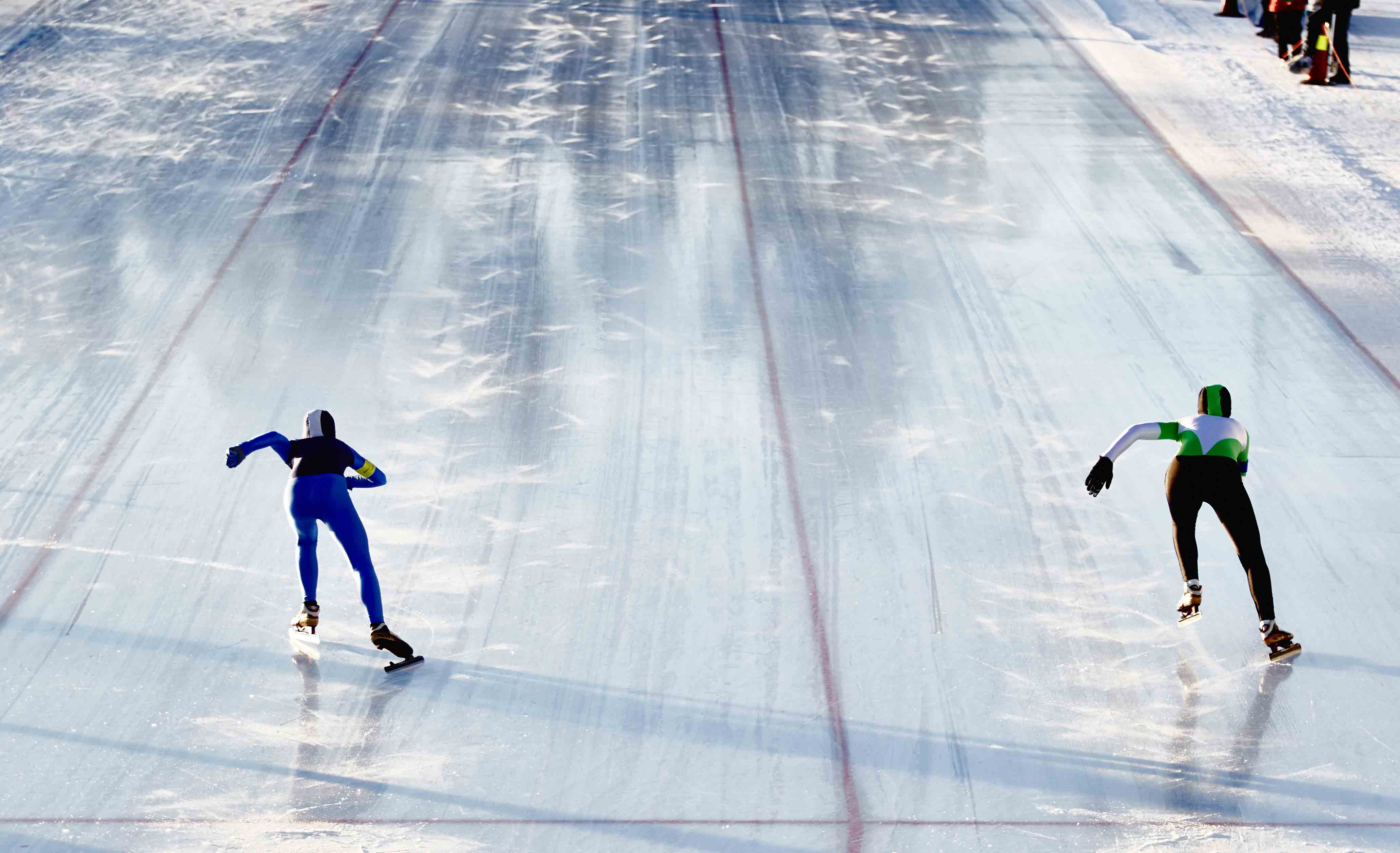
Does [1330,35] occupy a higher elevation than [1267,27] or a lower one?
higher

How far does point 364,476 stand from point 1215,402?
151 inches

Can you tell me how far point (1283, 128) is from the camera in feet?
41.3

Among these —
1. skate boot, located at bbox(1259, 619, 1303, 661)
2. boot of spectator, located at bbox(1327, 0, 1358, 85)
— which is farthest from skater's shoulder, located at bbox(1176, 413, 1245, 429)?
boot of spectator, located at bbox(1327, 0, 1358, 85)

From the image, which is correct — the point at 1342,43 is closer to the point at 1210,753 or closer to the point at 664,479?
the point at 664,479

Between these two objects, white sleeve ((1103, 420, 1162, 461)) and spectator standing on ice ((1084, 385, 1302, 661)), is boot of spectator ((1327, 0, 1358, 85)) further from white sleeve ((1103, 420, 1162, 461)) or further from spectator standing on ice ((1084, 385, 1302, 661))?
white sleeve ((1103, 420, 1162, 461))

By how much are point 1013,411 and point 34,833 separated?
573 centimetres

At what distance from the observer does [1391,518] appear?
688cm

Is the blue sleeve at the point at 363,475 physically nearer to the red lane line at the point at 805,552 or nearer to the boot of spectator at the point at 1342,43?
the red lane line at the point at 805,552

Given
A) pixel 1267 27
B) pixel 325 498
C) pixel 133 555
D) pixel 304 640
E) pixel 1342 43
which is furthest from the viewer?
pixel 1267 27

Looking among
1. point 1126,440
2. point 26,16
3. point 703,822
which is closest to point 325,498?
point 703,822

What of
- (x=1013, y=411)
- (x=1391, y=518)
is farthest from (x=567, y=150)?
(x=1391, y=518)

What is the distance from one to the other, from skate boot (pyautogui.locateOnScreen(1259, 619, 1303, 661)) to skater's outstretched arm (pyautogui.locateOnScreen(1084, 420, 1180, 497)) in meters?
0.94

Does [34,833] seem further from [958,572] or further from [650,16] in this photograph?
[650,16]

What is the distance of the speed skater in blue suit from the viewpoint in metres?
5.50
